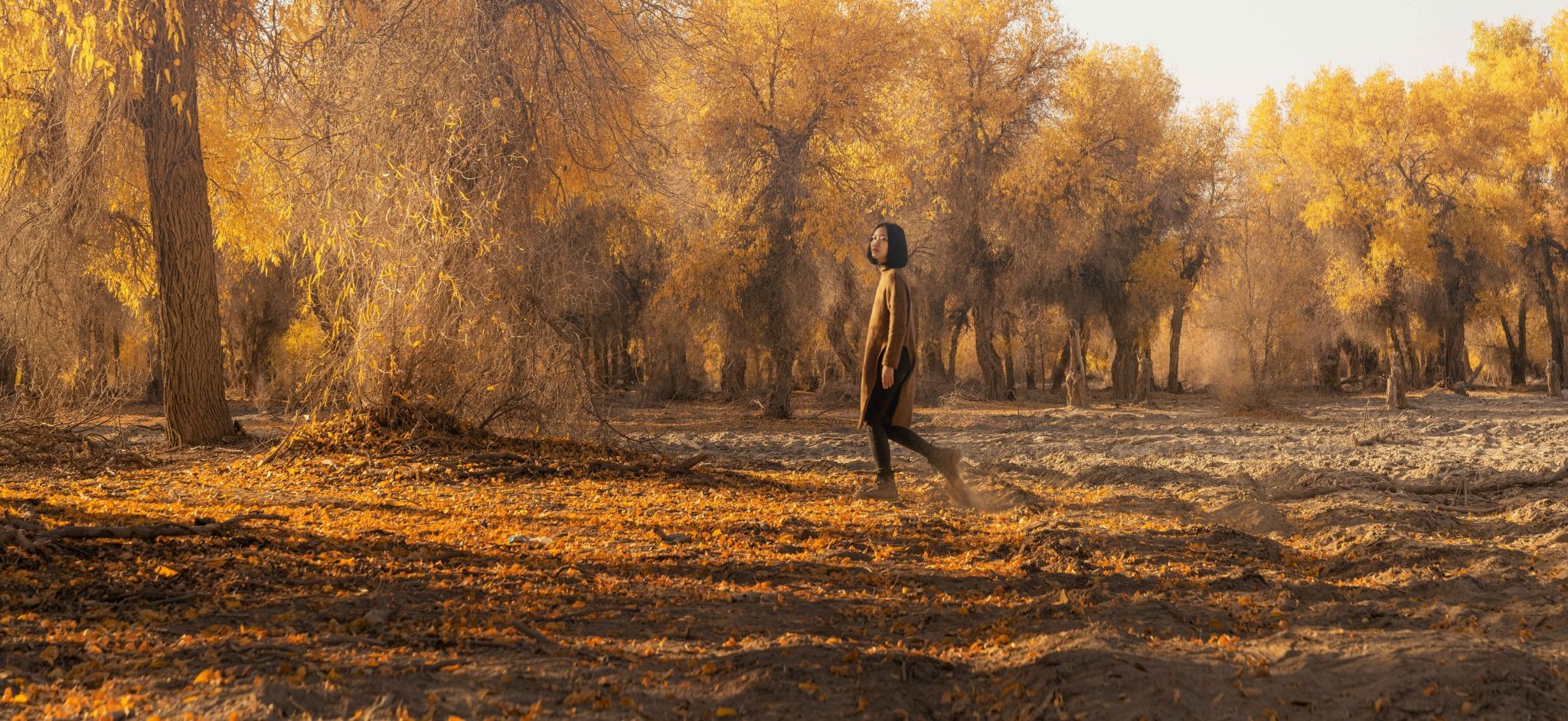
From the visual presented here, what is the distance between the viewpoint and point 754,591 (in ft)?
17.9

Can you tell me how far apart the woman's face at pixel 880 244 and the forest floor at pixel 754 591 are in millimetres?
1767

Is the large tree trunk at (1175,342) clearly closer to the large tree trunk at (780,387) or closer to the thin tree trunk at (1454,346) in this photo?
the thin tree trunk at (1454,346)

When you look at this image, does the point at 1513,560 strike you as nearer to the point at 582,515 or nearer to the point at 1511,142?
the point at 582,515

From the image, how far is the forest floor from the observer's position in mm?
3785

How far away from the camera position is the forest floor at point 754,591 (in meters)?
3.79

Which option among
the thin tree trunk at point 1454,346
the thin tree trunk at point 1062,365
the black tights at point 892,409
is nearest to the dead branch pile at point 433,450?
the black tights at point 892,409

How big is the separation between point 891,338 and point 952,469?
1.11 meters

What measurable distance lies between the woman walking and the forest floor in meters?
0.45

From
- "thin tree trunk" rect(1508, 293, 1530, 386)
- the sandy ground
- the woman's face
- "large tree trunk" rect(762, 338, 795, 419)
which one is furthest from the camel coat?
"thin tree trunk" rect(1508, 293, 1530, 386)

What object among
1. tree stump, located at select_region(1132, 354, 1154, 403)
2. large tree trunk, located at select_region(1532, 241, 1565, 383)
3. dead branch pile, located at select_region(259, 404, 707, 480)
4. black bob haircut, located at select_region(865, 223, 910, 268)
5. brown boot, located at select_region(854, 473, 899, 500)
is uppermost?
large tree trunk, located at select_region(1532, 241, 1565, 383)

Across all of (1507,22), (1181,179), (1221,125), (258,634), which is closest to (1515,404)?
(1181,179)

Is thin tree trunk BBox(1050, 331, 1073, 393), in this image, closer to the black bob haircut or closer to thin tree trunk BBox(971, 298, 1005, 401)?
thin tree trunk BBox(971, 298, 1005, 401)

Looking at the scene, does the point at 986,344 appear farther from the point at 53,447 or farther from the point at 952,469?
the point at 53,447

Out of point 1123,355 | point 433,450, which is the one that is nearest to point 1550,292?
point 1123,355
